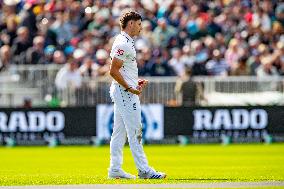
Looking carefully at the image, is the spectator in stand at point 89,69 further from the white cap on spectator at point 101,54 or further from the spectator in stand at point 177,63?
the spectator in stand at point 177,63

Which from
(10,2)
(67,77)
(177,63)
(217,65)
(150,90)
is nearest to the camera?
(67,77)

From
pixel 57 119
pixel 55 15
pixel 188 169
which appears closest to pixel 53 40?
pixel 55 15

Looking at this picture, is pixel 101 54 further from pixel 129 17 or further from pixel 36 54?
pixel 129 17

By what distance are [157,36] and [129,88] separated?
17246 mm

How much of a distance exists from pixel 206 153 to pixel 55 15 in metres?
10.2

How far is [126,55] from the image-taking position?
49.2ft

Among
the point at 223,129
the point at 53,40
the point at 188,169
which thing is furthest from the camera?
the point at 53,40

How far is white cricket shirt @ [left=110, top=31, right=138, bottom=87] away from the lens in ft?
49.1

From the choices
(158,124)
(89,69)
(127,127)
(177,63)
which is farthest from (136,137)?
(177,63)

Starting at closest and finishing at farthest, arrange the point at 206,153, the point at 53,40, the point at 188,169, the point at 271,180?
1. the point at 271,180
2. the point at 188,169
3. the point at 206,153
4. the point at 53,40

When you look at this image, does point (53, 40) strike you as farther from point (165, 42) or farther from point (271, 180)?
point (271, 180)

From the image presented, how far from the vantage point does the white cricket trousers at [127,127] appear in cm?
1506

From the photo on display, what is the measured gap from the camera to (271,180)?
48.4 feet

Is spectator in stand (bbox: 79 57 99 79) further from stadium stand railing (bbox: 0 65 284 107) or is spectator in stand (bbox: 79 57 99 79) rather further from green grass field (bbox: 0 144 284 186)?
green grass field (bbox: 0 144 284 186)
